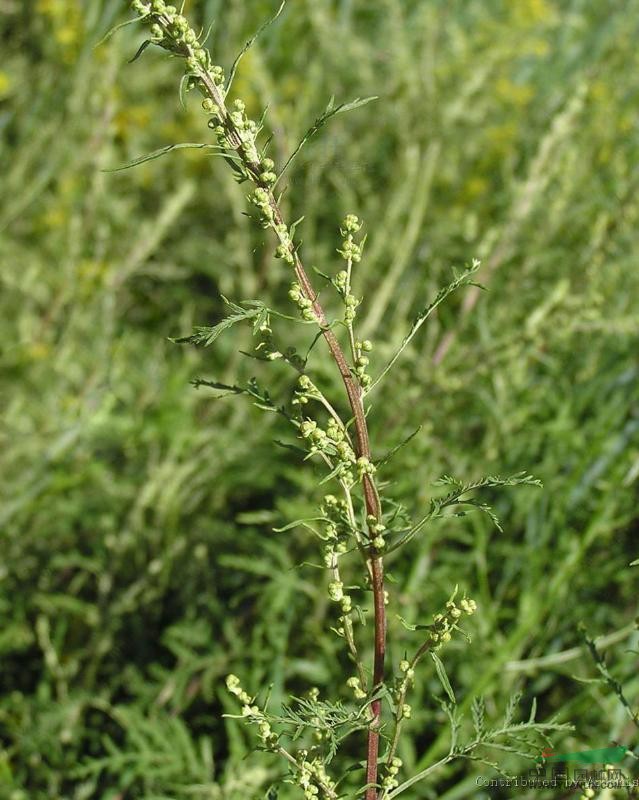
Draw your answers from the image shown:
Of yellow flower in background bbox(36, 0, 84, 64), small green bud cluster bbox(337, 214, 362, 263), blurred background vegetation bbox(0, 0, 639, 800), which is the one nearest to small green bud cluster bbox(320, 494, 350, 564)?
small green bud cluster bbox(337, 214, 362, 263)

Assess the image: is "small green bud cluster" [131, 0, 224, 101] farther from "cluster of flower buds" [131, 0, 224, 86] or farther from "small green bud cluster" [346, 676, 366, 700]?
"small green bud cluster" [346, 676, 366, 700]

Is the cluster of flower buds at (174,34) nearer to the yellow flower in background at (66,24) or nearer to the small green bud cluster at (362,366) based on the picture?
the small green bud cluster at (362,366)

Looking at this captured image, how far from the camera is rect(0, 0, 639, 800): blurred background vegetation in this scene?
1547mm

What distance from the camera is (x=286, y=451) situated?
75.8 inches

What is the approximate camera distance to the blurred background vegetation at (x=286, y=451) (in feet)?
5.08

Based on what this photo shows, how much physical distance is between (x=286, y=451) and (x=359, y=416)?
1.18m

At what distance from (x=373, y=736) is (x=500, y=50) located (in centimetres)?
246

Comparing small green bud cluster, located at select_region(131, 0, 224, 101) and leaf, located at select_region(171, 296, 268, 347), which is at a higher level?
small green bud cluster, located at select_region(131, 0, 224, 101)

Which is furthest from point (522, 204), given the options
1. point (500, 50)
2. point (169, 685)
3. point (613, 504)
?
point (169, 685)

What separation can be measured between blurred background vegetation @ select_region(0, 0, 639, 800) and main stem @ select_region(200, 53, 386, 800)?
273 mm

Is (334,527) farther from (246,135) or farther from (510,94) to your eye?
(510,94)

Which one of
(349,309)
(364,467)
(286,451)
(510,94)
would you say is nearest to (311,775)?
(364,467)

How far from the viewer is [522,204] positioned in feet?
6.40

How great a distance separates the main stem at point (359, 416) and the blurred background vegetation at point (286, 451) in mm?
273
